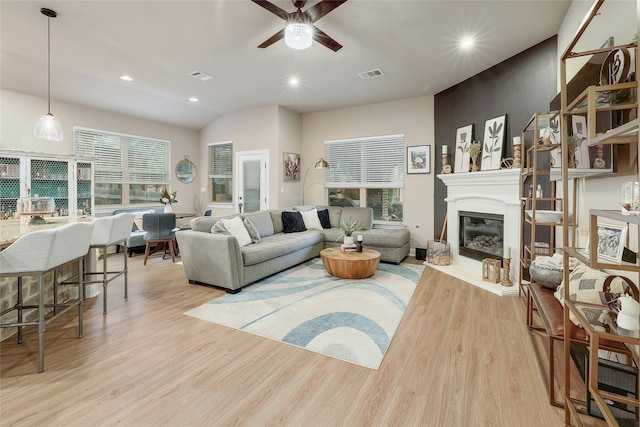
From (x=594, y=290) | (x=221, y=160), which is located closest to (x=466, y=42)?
(x=594, y=290)

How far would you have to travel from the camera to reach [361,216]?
5770 mm

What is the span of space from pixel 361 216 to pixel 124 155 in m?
4.96

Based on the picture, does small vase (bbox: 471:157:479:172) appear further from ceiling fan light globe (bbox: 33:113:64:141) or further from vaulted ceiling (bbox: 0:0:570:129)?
ceiling fan light globe (bbox: 33:113:64:141)

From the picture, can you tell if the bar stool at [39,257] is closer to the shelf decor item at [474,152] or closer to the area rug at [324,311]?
the area rug at [324,311]

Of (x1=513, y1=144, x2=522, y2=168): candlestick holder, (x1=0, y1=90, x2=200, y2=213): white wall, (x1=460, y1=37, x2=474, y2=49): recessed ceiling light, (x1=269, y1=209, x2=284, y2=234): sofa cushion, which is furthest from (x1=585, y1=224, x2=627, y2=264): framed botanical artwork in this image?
(x1=0, y1=90, x2=200, y2=213): white wall

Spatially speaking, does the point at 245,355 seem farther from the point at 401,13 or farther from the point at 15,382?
the point at 401,13

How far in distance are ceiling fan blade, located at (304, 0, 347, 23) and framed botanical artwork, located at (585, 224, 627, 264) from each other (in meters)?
2.25

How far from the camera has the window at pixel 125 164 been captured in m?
5.69

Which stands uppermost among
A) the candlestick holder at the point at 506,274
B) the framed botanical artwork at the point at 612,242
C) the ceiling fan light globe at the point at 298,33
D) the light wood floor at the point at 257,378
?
the ceiling fan light globe at the point at 298,33

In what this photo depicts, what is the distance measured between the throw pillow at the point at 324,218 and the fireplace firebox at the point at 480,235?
230 centimetres

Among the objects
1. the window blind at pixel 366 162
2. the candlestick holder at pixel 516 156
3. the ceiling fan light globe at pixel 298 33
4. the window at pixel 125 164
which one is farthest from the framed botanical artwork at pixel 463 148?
the window at pixel 125 164

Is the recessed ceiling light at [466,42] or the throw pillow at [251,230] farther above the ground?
the recessed ceiling light at [466,42]

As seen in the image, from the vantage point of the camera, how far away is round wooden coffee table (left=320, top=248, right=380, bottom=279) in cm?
392

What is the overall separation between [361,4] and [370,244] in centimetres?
336
